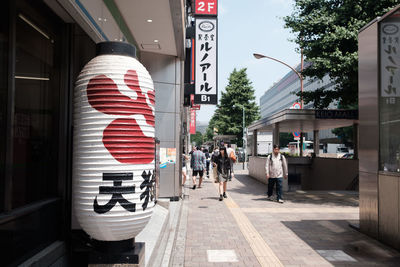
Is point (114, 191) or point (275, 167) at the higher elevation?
point (114, 191)

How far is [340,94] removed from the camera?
1126cm

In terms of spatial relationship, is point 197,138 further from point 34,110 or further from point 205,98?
point 34,110

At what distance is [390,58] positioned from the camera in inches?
234

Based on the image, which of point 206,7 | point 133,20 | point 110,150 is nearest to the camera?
point 110,150

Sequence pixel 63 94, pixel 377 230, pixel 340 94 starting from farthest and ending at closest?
1. pixel 340 94
2. pixel 377 230
3. pixel 63 94

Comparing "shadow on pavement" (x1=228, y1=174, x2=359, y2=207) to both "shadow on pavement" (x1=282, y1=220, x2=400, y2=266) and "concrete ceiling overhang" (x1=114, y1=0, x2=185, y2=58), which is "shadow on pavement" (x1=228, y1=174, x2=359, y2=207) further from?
"concrete ceiling overhang" (x1=114, y1=0, x2=185, y2=58)

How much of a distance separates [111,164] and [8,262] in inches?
45.5

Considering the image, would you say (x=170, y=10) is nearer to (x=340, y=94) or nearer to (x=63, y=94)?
(x=63, y=94)

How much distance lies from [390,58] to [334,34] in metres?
4.75

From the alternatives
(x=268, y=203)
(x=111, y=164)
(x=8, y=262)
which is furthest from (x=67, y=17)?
(x=268, y=203)

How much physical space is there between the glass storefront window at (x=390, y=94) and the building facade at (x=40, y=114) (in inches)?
192

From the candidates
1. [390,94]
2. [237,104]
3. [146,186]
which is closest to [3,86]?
[146,186]

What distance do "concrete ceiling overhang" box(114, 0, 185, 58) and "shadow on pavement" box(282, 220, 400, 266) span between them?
192 inches

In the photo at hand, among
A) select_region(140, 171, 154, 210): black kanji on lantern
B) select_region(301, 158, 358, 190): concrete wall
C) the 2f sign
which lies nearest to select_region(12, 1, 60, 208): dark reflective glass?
select_region(140, 171, 154, 210): black kanji on lantern
